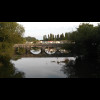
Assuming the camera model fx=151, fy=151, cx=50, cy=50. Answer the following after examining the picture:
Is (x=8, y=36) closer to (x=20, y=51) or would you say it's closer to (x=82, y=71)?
(x=20, y=51)

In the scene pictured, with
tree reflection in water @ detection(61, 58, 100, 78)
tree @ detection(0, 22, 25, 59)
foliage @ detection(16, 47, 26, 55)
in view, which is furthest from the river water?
foliage @ detection(16, 47, 26, 55)

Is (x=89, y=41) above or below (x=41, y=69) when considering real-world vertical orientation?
above

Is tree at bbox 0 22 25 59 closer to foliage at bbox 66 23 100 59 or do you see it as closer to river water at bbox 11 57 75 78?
river water at bbox 11 57 75 78

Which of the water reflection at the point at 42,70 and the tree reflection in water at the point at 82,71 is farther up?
the water reflection at the point at 42,70

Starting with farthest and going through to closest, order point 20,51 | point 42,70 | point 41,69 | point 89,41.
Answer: point 20,51
point 89,41
point 41,69
point 42,70

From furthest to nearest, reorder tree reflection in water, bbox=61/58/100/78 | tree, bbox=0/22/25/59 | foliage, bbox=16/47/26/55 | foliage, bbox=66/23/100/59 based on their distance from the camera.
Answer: foliage, bbox=16/47/26/55
tree, bbox=0/22/25/59
foliage, bbox=66/23/100/59
tree reflection in water, bbox=61/58/100/78

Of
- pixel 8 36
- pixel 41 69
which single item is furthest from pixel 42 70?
pixel 8 36

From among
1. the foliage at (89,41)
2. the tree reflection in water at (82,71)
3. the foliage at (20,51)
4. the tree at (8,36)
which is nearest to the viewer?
the tree reflection in water at (82,71)

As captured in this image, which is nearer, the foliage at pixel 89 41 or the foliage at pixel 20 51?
the foliage at pixel 89 41

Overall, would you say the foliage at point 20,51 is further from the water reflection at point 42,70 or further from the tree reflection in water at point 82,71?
the tree reflection in water at point 82,71

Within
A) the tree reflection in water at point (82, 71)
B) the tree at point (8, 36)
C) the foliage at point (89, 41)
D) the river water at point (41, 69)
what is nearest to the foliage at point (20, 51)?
→ the tree at point (8, 36)
